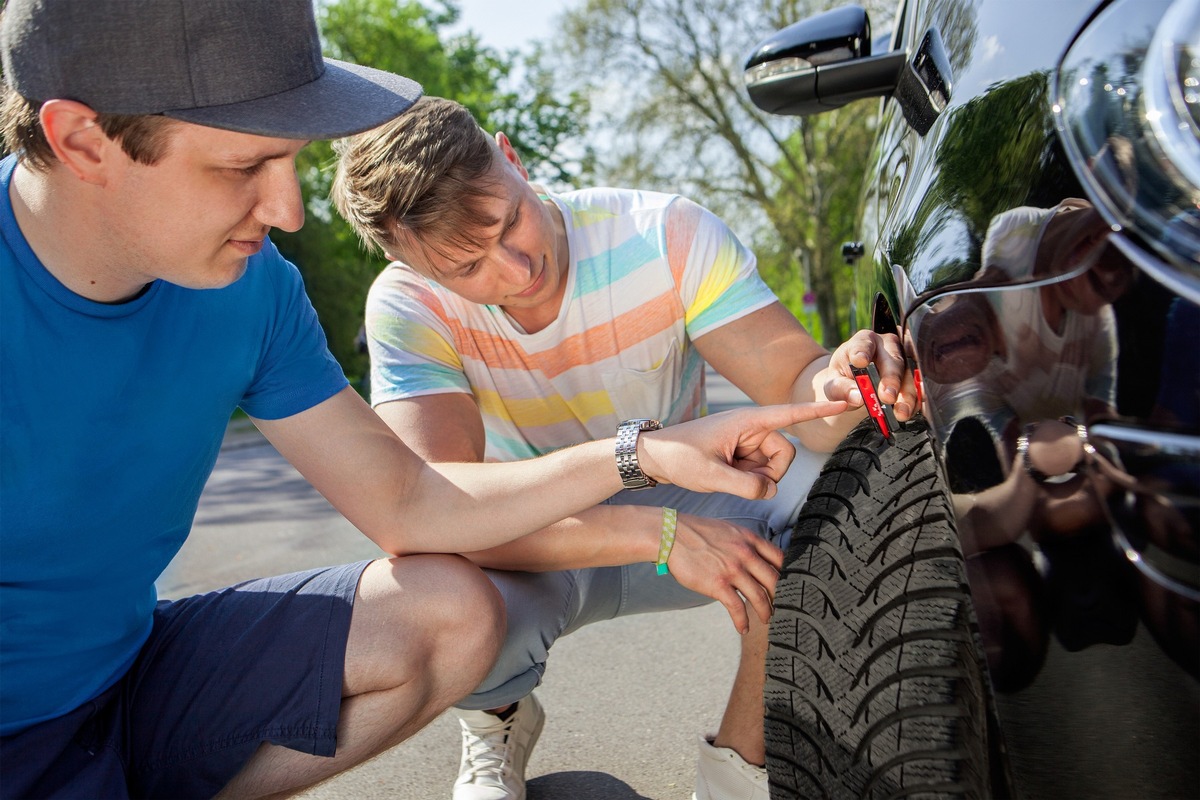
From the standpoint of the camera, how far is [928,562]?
134 centimetres

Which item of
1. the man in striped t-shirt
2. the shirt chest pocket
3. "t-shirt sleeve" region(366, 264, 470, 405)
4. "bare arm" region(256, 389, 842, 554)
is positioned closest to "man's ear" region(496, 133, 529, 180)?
the man in striped t-shirt

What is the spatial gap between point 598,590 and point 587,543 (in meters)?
0.33

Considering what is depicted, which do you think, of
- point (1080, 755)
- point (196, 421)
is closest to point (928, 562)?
point (1080, 755)

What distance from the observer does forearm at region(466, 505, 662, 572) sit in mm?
2113

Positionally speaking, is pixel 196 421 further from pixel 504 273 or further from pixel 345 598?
pixel 504 273

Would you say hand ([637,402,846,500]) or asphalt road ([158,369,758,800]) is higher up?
hand ([637,402,846,500])

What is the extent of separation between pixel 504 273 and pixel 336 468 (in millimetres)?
566

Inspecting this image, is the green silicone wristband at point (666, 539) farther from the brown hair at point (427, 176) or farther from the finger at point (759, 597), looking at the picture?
the brown hair at point (427, 176)

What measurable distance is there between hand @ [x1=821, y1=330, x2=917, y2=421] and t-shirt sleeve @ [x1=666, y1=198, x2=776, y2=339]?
532 millimetres

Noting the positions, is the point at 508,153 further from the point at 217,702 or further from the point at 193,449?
the point at 217,702

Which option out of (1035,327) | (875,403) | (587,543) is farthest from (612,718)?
(1035,327)

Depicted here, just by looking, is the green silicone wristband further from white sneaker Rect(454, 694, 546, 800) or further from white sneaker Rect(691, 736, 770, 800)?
white sneaker Rect(454, 694, 546, 800)

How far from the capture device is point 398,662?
1887mm

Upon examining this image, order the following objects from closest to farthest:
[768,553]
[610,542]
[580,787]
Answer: [768,553] < [610,542] < [580,787]
